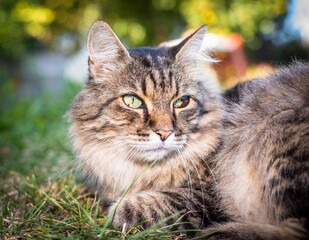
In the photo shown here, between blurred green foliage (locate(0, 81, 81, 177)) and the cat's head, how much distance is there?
0.33 m

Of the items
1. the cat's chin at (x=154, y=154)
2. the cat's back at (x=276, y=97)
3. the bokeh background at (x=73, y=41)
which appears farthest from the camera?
the bokeh background at (x=73, y=41)

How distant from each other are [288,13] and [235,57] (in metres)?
1.76

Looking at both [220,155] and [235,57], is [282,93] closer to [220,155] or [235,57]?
[220,155]

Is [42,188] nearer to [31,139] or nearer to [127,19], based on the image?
[31,139]

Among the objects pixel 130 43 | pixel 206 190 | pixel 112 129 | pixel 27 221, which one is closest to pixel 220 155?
pixel 206 190

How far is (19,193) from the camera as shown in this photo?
1740 mm

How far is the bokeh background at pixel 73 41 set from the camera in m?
3.65

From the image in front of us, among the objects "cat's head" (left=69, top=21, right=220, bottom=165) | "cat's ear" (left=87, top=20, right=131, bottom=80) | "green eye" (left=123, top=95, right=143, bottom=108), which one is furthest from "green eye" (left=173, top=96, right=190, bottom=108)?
"cat's ear" (left=87, top=20, right=131, bottom=80)

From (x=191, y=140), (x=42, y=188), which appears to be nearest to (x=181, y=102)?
(x=191, y=140)

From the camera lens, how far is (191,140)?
1644 mm

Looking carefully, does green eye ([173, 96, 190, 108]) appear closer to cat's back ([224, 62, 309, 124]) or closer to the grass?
cat's back ([224, 62, 309, 124])

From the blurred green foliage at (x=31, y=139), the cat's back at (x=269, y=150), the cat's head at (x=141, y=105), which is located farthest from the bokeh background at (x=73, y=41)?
the cat's back at (x=269, y=150)

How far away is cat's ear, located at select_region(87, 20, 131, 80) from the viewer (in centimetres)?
165

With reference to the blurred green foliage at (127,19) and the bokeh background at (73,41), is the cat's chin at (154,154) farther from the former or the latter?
the blurred green foliage at (127,19)
